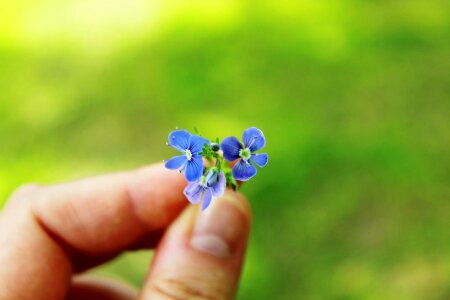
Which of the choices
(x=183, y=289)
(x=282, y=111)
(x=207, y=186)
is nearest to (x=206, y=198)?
(x=207, y=186)

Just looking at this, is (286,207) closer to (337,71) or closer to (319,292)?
(319,292)

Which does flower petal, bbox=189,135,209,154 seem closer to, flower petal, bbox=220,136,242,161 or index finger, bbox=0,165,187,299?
flower petal, bbox=220,136,242,161

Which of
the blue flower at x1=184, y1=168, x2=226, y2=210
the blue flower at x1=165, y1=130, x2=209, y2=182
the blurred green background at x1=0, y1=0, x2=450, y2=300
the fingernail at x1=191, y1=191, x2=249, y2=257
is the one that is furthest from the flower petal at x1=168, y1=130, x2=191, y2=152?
the blurred green background at x1=0, y1=0, x2=450, y2=300

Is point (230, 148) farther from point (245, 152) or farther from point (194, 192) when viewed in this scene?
point (194, 192)

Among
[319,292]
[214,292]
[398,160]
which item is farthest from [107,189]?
[398,160]

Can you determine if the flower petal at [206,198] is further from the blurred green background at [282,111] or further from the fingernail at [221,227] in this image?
the blurred green background at [282,111]

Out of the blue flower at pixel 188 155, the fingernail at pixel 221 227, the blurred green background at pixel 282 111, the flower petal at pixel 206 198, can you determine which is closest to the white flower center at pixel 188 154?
the blue flower at pixel 188 155
